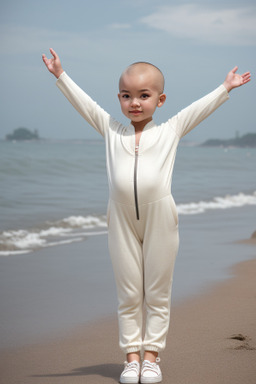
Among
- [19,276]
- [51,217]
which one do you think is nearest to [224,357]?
[19,276]

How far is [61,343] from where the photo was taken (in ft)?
13.3

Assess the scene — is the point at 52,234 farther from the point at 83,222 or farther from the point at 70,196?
the point at 70,196

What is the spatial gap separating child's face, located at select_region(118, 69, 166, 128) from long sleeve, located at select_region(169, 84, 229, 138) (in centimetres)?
14

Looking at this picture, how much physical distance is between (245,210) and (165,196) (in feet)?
29.5

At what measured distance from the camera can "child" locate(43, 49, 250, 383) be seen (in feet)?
10.7

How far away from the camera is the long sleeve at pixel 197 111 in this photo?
3375mm

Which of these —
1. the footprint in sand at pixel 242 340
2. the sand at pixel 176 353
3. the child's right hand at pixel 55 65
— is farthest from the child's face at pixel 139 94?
the footprint in sand at pixel 242 340

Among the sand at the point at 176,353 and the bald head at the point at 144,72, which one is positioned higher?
the bald head at the point at 144,72

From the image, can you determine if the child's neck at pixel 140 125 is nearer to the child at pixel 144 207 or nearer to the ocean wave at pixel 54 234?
the child at pixel 144 207

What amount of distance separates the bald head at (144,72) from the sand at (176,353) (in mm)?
1457

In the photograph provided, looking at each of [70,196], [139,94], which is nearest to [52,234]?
[70,196]

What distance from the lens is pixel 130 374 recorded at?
3.27 metres

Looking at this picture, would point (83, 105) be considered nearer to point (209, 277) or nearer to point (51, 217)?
point (209, 277)

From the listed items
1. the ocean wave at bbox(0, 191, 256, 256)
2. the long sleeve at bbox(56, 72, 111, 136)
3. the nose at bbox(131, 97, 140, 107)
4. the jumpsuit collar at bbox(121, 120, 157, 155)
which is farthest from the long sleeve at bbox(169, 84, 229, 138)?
the ocean wave at bbox(0, 191, 256, 256)
